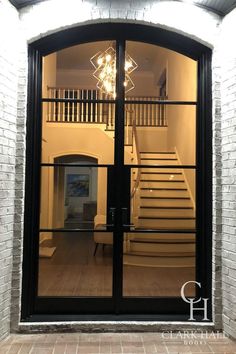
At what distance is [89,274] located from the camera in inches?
174

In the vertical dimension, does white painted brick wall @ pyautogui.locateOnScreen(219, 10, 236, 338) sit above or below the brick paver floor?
above

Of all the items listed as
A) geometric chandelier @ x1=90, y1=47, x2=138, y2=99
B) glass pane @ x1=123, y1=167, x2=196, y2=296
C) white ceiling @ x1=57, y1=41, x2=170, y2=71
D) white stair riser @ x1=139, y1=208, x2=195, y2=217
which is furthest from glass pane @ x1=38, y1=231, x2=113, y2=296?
white ceiling @ x1=57, y1=41, x2=170, y2=71

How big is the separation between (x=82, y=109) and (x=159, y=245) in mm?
2225

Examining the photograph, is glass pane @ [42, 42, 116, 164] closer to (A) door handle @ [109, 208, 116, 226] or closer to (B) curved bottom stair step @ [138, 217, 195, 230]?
(A) door handle @ [109, 208, 116, 226]

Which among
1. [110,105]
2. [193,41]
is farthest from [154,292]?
[193,41]

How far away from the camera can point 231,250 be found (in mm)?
3084

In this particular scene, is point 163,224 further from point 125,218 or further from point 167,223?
point 125,218

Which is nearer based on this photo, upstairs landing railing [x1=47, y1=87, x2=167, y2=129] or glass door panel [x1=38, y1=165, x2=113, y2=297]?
glass door panel [x1=38, y1=165, x2=113, y2=297]

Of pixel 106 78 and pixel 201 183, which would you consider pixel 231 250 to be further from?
pixel 106 78

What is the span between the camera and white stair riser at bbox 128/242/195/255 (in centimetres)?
369

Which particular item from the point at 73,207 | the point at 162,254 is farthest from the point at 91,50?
the point at 162,254

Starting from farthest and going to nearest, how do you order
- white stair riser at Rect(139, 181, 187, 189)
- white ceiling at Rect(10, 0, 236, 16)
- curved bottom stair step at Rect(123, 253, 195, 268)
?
1. white stair riser at Rect(139, 181, 187, 189)
2. curved bottom stair step at Rect(123, 253, 195, 268)
3. white ceiling at Rect(10, 0, 236, 16)

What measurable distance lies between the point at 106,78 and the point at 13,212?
1.91 meters

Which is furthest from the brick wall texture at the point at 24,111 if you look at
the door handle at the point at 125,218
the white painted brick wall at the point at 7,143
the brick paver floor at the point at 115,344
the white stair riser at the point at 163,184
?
the white stair riser at the point at 163,184
